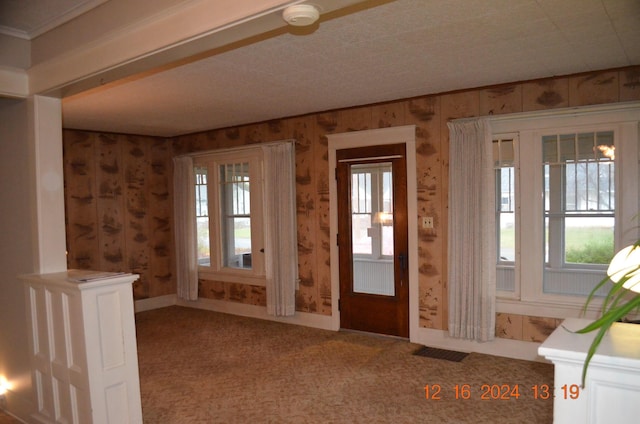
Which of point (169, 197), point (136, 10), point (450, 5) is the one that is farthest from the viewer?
point (169, 197)

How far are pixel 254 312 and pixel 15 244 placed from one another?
3.31 meters

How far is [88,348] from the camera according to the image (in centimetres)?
261

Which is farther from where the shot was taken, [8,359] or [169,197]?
[169,197]

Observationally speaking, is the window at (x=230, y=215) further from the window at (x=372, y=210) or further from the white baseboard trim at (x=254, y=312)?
the window at (x=372, y=210)

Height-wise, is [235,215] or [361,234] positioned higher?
[235,215]

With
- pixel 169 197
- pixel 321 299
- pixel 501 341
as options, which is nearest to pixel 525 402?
pixel 501 341

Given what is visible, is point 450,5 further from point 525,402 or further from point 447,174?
point 525,402

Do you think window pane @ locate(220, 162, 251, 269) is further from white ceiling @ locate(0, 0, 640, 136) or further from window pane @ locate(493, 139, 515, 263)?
window pane @ locate(493, 139, 515, 263)

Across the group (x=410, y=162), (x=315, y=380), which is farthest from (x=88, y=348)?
(x=410, y=162)

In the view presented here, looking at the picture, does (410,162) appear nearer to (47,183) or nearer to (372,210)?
(372,210)

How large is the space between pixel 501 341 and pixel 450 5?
310 centimetres

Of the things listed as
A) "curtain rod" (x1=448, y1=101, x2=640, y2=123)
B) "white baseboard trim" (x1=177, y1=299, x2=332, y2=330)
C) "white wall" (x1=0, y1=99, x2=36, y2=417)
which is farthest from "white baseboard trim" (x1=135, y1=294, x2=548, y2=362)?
"white wall" (x1=0, y1=99, x2=36, y2=417)

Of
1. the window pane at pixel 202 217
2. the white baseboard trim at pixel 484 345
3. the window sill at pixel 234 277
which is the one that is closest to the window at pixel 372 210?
the white baseboard trim at pixel 484 345

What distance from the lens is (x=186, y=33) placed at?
212 cm
